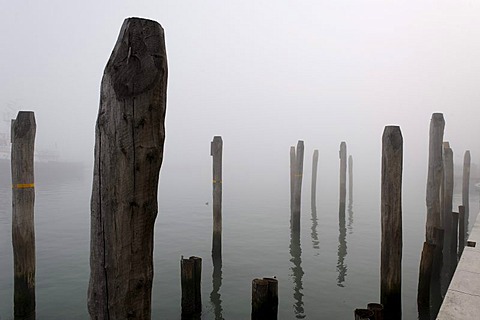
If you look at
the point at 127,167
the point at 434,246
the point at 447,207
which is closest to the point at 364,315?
the point at 127,167

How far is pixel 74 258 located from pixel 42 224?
7800mm

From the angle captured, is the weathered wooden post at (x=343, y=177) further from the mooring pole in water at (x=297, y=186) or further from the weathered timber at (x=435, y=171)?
the weathered timber at (x=435, y=171)

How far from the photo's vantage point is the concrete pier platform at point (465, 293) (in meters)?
3.94

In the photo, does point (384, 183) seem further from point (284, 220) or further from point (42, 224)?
point (42, 224)

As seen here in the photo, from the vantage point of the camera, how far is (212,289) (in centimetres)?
784

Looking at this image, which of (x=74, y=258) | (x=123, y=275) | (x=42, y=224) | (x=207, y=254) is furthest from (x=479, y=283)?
(x=42, y=224)

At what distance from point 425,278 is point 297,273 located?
3.35 meters

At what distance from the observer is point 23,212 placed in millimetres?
5531

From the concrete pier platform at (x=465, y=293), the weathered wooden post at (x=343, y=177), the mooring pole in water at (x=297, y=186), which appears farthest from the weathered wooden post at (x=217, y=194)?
the weathered wooden post at (x=343, y=177)

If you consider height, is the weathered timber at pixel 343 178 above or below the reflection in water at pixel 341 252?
above

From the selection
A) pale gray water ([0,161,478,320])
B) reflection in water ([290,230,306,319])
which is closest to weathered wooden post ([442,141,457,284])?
pale gray water ([0,161,478,320])

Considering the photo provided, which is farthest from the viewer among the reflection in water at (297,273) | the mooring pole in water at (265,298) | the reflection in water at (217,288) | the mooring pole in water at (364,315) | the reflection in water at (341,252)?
the reflection in water at (341,252)

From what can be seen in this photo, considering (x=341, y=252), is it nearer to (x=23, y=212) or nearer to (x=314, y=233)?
(x=314, y=233)

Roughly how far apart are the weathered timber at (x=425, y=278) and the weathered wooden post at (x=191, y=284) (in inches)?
159
